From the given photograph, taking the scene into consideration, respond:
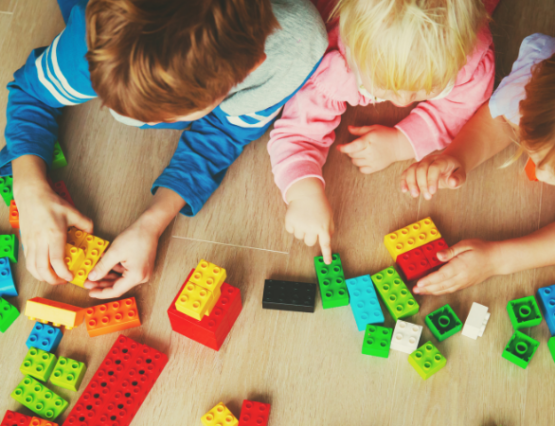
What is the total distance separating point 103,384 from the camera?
845mm

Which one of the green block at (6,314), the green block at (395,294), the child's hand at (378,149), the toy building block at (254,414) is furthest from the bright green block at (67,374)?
the child's hand at (378,149)

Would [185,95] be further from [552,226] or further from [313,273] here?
[552,226]

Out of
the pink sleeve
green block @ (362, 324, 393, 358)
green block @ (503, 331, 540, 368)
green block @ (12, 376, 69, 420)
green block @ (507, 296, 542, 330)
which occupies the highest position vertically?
the pink sleeve

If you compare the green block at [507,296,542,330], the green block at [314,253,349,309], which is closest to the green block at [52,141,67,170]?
the green block at [314,253,349,309]

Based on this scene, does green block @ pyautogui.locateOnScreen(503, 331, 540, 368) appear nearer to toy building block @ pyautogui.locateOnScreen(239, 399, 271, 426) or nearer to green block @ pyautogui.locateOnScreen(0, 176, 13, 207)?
toy building block @ pyautogui.locateOnScreen(239, 399, 271, 426)

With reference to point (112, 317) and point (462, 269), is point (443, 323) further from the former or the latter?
point (112, 317)

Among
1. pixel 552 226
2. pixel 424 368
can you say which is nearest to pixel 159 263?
pixel 424 368

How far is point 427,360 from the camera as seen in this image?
862mm

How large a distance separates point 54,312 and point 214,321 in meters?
0.29

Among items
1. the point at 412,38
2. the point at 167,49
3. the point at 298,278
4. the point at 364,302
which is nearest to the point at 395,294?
the point at 364,302

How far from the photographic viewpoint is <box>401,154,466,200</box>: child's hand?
928 millimetres

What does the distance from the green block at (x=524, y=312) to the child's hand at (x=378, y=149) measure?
0.35 m

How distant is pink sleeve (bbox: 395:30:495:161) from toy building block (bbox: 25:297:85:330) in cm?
72

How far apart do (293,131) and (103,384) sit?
578 millimetres
